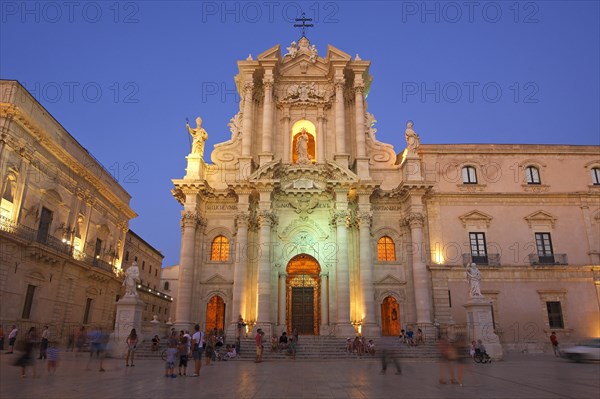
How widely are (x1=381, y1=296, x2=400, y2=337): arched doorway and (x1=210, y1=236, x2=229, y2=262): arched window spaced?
1081 centimetres

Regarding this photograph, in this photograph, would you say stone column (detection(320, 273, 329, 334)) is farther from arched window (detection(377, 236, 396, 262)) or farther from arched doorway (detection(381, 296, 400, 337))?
arched window (detection(377, 236, 396, 262))

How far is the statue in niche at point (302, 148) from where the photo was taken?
97.5 ft

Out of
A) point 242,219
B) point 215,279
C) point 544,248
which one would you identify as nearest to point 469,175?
point 544,248

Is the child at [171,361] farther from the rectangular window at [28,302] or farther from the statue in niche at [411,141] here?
the statue in niche at [411,141]

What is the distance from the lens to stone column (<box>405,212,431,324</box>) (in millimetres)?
26344

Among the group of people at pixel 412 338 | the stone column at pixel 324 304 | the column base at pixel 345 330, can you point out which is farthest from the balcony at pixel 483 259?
the stone column at pixel 324 304

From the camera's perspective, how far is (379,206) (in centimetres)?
3000

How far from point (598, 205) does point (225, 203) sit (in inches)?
996

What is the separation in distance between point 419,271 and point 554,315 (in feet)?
29.9

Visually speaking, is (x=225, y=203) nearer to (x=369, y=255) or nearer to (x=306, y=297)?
(x=306, y=297)

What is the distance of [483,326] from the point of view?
21.9 meters

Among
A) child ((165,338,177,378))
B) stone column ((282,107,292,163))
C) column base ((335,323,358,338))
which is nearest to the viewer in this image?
child ((165,338,177,378))

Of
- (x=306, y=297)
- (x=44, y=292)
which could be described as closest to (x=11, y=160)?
(x=44, y=292)

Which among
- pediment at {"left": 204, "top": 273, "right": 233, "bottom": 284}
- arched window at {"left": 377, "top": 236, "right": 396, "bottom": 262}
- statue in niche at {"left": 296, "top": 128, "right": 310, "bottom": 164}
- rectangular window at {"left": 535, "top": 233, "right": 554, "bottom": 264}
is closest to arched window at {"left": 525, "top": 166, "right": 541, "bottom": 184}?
rectangular window at {"left": 535, "top": 233, "right": 554, "bottom": 264}
